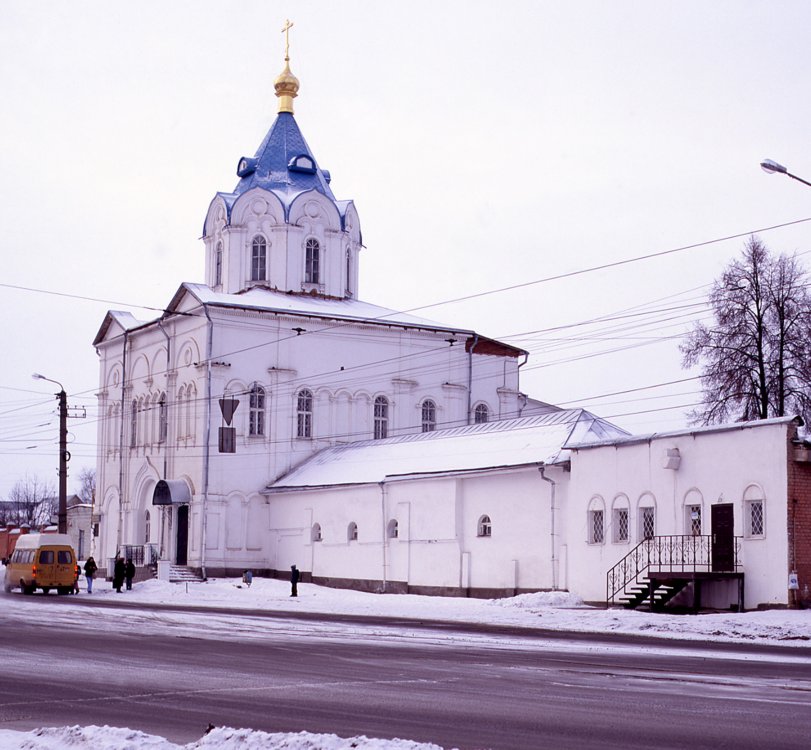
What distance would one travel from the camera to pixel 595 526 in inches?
1425

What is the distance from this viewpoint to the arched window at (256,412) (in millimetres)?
52219

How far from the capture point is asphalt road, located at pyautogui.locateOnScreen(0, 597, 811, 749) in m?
10.5

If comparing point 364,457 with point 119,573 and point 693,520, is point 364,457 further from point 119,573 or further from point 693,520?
point 693,520

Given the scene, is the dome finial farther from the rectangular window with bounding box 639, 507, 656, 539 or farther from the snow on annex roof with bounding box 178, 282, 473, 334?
the rectangular window with bounding box 639, 507, 656, 539

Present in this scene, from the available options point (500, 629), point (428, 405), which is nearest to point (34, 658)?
point (500, 629)

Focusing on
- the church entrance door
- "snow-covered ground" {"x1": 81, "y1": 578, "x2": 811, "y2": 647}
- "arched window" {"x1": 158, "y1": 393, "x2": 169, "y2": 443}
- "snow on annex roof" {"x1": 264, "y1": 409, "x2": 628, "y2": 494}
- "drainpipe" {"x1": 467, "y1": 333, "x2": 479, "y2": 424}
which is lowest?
"snow-covered ground" {"x1": 81, "y1": 578, "x2": 811, "y2": 647}

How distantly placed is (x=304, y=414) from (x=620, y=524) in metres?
21.0

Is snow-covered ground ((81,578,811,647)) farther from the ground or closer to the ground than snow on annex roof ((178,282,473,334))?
closer to the ground

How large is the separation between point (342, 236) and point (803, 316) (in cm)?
2126

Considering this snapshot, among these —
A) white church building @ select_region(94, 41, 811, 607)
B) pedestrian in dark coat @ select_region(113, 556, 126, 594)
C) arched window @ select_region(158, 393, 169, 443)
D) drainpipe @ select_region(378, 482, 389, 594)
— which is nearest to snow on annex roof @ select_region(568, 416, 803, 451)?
white church building @ select_region(94, 41, 811, 607)

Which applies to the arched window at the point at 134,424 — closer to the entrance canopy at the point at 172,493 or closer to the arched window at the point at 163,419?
the arched window at the point at 163,419

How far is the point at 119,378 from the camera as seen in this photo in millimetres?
59031

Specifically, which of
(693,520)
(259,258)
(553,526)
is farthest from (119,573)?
(693,520)

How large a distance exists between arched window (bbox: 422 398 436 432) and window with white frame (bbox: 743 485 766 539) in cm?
2584
